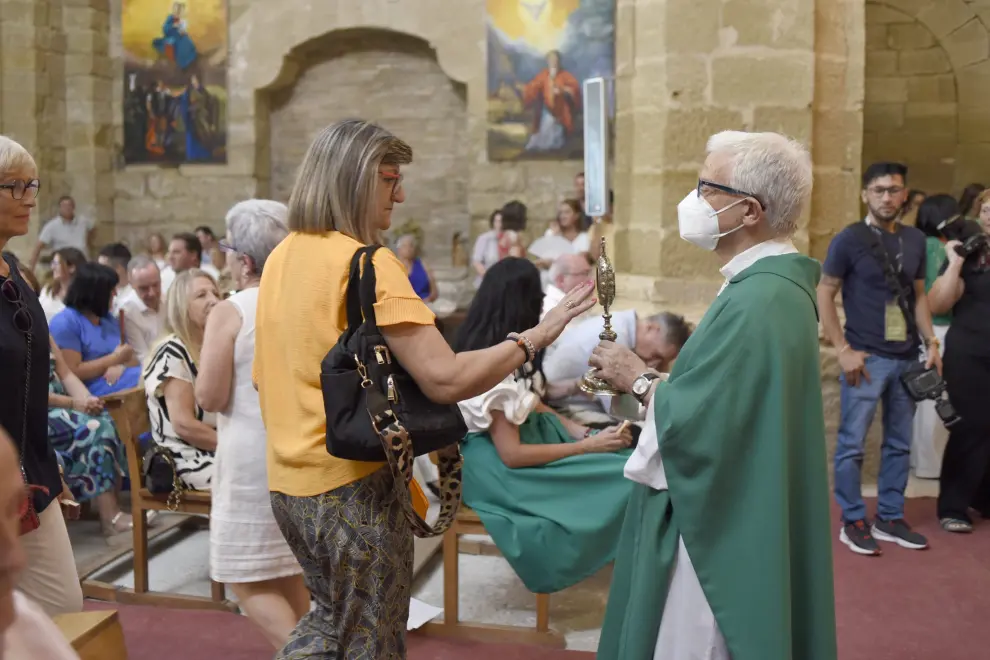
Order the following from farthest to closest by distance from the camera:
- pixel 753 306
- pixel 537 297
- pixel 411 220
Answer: pixel 411 220 < pixel 537 297 < pixel 753 306

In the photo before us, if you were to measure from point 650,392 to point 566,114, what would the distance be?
375 inches

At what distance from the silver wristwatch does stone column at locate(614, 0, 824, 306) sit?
10.7 ft

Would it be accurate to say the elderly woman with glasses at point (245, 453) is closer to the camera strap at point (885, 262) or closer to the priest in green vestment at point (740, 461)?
the priest in green vestment at point (740, 461)

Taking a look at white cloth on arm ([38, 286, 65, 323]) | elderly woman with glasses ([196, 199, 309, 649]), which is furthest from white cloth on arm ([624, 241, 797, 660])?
white cloth on arm ([38, 286, 65, 323])

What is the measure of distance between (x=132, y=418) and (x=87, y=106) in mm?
9762

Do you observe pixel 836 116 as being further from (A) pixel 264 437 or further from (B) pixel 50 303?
(B) pixel 50 303

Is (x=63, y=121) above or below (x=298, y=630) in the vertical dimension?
above

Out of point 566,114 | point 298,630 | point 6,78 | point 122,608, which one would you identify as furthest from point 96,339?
point 6,78

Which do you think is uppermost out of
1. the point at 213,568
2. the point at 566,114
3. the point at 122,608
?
the point at 566,114

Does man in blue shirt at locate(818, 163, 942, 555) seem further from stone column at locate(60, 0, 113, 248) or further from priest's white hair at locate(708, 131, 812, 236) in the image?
stone column at locate(60, 0, 113, 248)

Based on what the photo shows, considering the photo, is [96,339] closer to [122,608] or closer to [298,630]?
[122,608]

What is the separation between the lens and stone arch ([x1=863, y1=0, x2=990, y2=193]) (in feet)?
34.1

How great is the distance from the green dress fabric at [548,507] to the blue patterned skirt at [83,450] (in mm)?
1964

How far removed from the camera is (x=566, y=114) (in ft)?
37.7
